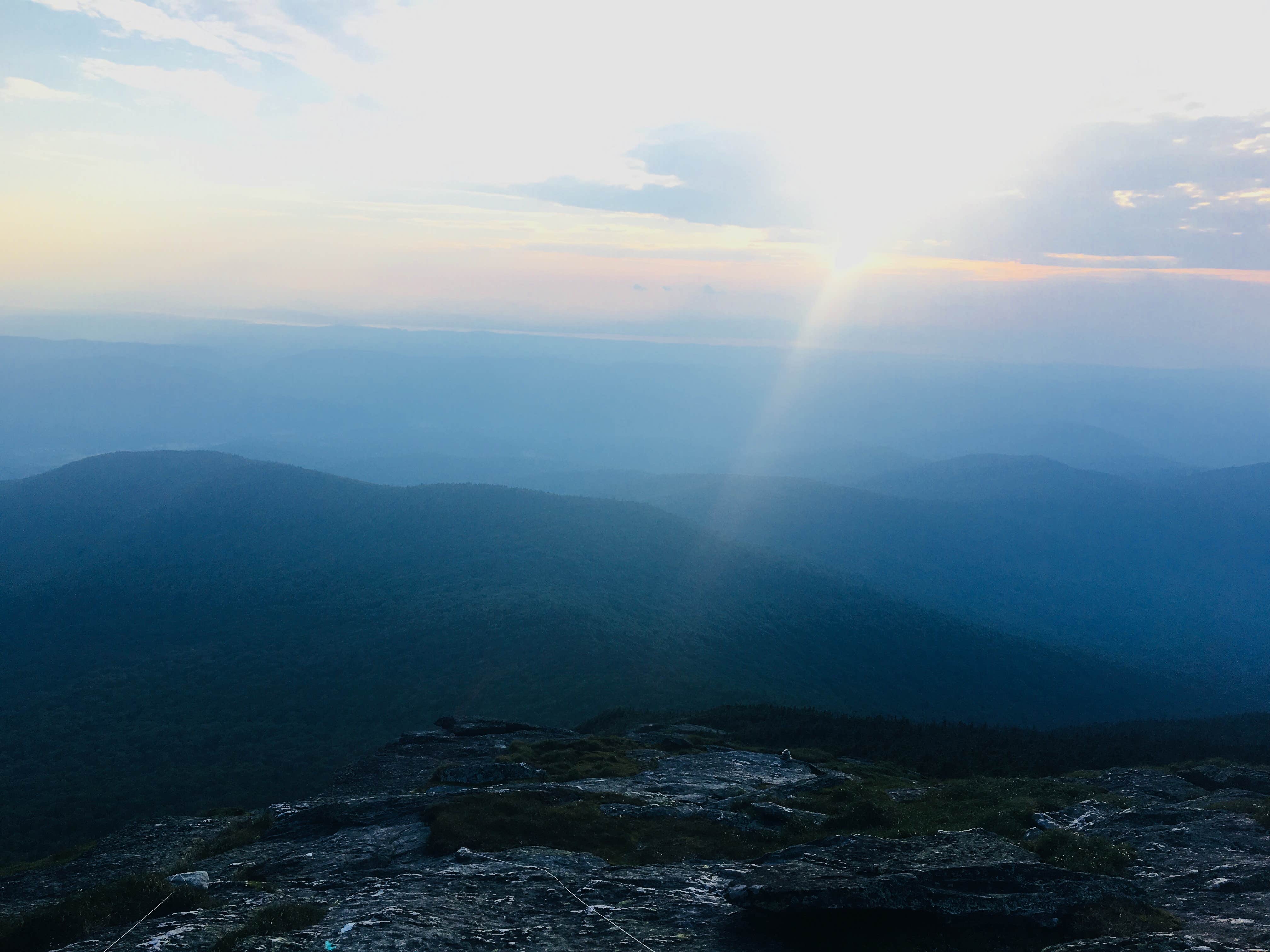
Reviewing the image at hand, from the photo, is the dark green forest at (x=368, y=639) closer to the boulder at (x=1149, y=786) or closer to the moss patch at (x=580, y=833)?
the moss patch at (x=580, y=833)

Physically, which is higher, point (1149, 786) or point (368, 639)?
point (1149, 786)

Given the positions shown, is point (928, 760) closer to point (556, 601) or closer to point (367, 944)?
point (367, 944)

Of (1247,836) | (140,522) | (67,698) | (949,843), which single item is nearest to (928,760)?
(1247,836)

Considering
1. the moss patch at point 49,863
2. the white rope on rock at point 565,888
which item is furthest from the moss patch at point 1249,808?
the moss patch at point 49,863

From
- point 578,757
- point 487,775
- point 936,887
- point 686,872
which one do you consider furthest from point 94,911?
point 578,757

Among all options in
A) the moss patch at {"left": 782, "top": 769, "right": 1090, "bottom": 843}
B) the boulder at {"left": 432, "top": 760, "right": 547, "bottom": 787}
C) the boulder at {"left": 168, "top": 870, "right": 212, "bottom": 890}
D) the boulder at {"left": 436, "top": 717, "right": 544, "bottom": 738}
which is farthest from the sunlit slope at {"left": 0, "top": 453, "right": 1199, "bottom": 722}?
the boulder at {"left": 168, "top": 870, "right": 212, "bottom": 890}

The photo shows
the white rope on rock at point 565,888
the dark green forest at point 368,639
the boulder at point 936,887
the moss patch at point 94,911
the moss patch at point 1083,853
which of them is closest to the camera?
the boulder at point 936,887

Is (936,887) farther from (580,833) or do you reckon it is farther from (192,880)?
(192,880)

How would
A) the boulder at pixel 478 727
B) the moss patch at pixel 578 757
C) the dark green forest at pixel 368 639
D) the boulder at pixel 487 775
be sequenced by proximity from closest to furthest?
1. the boulder at pixel 487 775
2. the moss patch at pixel 578 757
3. the boulder at pixel 478 727
4. the dark green forest at pixel 368 639
